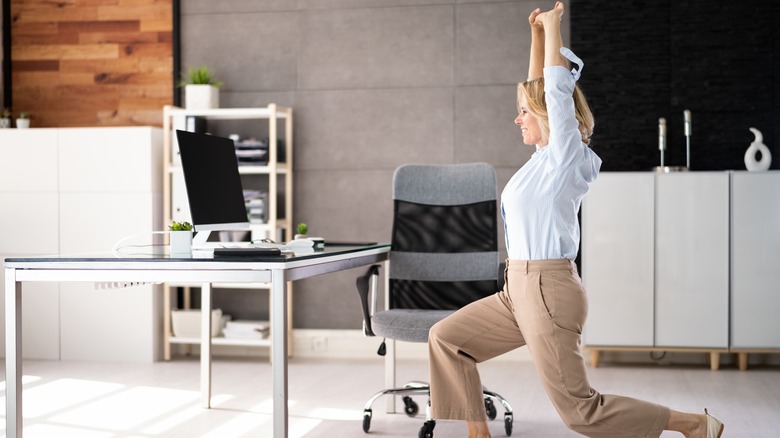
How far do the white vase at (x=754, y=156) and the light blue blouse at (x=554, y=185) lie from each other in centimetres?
287

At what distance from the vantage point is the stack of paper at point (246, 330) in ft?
18.9

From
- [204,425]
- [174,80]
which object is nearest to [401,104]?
[174,80]

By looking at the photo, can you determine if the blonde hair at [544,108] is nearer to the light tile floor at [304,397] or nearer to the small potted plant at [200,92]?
the light tile floor at [304,397]

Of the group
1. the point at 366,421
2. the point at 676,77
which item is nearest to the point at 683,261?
the point at 676,77

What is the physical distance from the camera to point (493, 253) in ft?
14.0

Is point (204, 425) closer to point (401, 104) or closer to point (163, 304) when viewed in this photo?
point (163, 304)

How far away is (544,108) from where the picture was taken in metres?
2.97

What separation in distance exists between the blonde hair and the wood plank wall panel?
3.83 meters

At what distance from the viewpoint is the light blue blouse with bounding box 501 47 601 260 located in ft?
9.15

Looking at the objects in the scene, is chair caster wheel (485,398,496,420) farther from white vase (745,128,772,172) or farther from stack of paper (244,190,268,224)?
white vase (745,128,772,172)

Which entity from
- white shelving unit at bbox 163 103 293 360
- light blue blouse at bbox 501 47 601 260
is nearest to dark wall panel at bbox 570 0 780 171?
white shelving unit at bbox 163 103 293 360

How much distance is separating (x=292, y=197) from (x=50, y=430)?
2.50 m

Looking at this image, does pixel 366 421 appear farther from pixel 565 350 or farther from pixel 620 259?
pixel 620 259

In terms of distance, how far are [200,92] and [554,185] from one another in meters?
3.53
